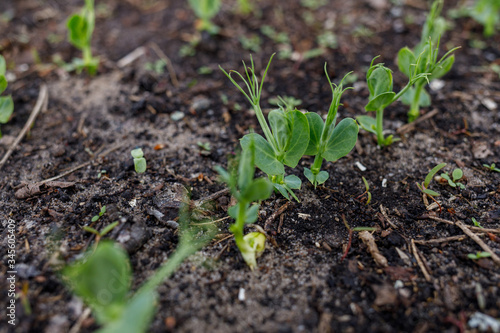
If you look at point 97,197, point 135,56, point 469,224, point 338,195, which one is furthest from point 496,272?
point 135,56

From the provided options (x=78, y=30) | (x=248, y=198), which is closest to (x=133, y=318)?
(x=248, y=198)

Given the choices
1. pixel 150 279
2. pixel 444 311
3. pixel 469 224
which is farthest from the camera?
pixel 469 224

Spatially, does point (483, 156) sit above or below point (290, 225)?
above

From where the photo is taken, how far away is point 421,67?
1892 mm

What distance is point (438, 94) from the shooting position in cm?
255

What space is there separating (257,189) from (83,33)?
6.87ft

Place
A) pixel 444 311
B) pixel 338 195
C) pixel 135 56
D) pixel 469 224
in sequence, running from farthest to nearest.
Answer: pixel 135 56, pixel 338 195, pixel 469 224, pixel 444 311

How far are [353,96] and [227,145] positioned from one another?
1024 millimetres

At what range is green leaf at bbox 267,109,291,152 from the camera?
1.54 metres

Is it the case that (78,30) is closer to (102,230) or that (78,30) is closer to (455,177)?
(102,230)

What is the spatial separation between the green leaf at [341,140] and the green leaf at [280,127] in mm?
234

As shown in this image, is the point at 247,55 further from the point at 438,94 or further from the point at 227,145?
the point at 438,94

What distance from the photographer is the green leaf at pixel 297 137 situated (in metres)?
1.60

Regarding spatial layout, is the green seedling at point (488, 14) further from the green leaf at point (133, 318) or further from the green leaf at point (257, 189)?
the green leaf at point (133, 318)
